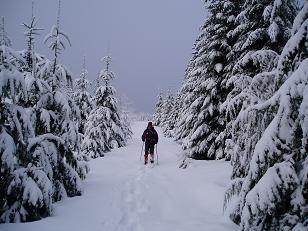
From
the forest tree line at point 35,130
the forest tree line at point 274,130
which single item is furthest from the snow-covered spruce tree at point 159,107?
the forest tree line at point 274,130

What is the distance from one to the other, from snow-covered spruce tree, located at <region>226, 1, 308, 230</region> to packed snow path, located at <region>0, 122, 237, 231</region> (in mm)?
2144

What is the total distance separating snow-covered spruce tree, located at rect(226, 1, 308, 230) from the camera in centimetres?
480

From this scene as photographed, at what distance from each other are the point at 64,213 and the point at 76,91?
20.6 meters

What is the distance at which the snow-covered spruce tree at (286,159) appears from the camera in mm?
4804

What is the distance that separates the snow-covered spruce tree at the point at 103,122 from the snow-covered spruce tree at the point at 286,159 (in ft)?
→ 58.2

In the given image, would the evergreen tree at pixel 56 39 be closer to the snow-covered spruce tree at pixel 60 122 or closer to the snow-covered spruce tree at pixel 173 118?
the snow-covered spruce tree at pixel 60 122

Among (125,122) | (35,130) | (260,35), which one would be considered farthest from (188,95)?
(125,122)

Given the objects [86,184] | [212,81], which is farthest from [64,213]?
[212,81]

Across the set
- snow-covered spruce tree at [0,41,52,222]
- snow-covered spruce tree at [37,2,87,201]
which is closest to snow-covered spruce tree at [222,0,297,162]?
snow-covered spruce tree at [37,2,87,201]

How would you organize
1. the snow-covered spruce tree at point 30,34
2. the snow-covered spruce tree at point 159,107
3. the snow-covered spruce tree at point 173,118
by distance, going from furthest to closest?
the snow-covered spruce tree at point 159,107 → the snow-covered spruce tree at point 173,118 → the snow-covered spruce tree at point 30,34

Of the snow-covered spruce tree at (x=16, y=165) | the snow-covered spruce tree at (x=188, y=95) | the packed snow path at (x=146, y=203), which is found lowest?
the packed snow path at (x=146, y=203)

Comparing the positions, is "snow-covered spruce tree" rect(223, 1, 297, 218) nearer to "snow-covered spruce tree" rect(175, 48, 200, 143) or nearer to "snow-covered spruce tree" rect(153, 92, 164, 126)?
"snow-covered spruce tree" rect(175, 48, 200, 143)

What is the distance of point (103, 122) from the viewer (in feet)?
80.3

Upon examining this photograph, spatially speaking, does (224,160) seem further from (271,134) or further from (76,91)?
(76,91)
